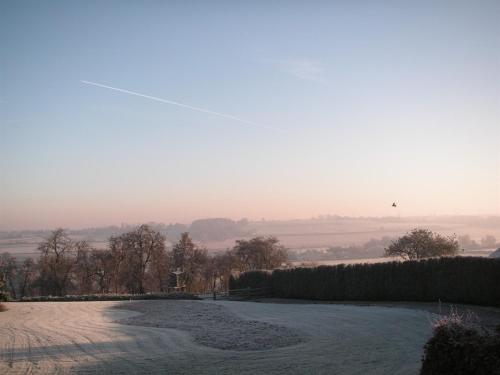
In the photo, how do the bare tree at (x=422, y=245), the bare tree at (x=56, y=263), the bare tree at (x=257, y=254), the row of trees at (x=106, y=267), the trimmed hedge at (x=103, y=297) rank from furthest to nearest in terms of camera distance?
1. the bare tree at (x=257, y=254)
2. the row of trees at (x=106, y=267)
3. the bare tree at (x=56, y=263)
4. the bare tree at (x=422, y=245)
5. the trimmed hedge at (x=103, y=297)

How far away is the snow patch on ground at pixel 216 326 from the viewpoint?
540 inches

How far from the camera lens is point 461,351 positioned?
7109mm

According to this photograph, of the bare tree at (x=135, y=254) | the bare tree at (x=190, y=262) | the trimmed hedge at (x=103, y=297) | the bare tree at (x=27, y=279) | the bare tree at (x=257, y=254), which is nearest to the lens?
the trimmed hedge at (x=103, y=297)

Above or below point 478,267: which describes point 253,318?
below

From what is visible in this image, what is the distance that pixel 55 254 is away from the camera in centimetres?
5334

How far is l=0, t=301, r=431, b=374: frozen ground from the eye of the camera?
10.8 m

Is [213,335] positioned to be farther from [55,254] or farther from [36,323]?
[55,254]

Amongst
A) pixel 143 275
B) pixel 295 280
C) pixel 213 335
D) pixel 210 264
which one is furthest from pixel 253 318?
pixel 210 264

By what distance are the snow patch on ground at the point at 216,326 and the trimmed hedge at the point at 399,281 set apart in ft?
29.1

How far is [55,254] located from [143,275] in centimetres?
1011

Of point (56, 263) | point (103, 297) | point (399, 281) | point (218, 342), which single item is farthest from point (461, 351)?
point (56, 263)

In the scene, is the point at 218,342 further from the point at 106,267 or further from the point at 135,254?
the point at 106,267

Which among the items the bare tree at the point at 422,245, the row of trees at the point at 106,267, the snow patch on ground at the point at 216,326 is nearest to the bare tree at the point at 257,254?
the row of trees at the point at 106,267

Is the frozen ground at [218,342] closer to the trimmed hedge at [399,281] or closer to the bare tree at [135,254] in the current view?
the trimmed hedge at [399,281]
